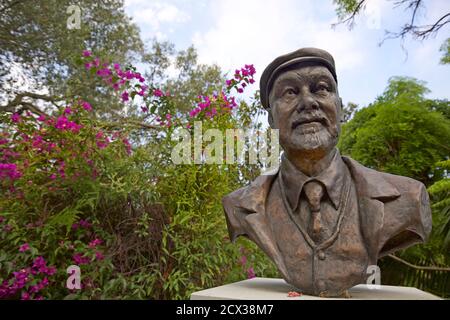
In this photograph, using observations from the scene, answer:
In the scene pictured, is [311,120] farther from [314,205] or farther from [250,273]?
[250,273]

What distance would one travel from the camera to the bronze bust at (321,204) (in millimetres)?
1950

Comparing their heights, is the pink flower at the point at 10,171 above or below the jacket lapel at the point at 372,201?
above

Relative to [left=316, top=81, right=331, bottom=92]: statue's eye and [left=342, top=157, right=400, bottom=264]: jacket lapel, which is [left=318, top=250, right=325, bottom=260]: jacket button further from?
[left=316, top=81, right=331, bottom=92]: statue's eye

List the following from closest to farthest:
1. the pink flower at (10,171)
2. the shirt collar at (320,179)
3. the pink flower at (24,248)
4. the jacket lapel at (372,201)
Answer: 1. the jacket lapel at (372,201)
2. the shirt collar at (320,179)
3. the pink flower at (24,248)
4. the pink flower at (10,171)

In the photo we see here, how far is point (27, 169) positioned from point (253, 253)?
6.53 feet

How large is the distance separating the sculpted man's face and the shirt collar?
9 cm

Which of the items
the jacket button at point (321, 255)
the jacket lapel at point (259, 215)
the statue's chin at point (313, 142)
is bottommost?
the jacket button at point (321, 255)

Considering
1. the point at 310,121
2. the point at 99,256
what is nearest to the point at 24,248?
the point at 99,256

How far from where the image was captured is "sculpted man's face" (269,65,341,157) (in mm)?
2020

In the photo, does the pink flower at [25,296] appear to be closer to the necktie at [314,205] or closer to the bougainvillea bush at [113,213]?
the bougainvillea bush at [113,213]

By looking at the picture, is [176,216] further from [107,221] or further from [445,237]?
[445,237]

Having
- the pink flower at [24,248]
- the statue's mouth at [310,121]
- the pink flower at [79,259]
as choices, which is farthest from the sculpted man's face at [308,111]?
the pink flower at [24,248]

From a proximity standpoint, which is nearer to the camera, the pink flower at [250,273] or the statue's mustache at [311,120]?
the statue's mustache at [311,120]

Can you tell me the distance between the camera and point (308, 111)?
2.02m
